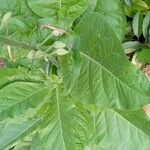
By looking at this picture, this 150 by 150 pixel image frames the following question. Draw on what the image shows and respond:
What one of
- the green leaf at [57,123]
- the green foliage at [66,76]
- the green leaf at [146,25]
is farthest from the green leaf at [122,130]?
the green leaf at [146,25]

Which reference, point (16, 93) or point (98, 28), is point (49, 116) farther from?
point (98, 28)

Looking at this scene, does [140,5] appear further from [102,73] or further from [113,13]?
[102,73]

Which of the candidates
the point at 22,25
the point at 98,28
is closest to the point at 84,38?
the point at 98,28

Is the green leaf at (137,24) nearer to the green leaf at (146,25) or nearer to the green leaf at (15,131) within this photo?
the green leaf at (146,25)

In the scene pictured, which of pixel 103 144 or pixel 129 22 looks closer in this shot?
pixel 103 144

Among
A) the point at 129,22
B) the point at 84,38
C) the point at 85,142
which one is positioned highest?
the point at 84,38

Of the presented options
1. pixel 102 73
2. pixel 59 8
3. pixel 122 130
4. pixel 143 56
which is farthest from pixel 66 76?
pixel 143 56

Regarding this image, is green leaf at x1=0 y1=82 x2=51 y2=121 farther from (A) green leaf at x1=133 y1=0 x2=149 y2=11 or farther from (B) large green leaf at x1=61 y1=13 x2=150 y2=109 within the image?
(A) green leaf at x1=133 y1=0 x2=149 y2=11

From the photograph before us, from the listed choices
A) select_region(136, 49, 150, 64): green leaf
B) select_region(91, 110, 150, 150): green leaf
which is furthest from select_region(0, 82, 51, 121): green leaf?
select_region(136, 49, 150, 64): green leaf
